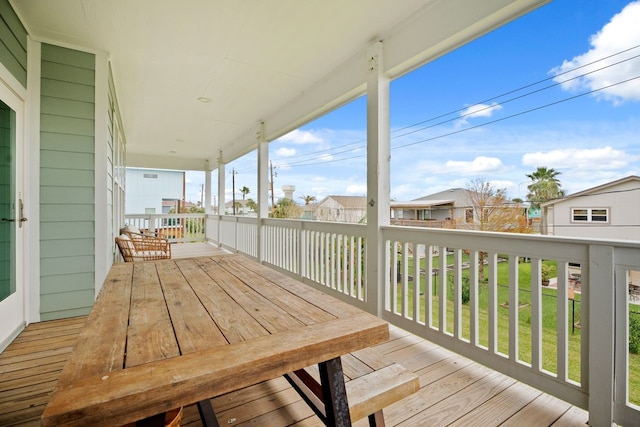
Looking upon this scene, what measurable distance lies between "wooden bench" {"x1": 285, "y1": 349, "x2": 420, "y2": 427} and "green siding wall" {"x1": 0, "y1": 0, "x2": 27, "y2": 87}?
3.11 metres

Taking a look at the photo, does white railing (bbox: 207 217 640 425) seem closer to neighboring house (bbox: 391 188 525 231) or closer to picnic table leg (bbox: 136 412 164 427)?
neighboring house (bbox: 391 188 525 231)

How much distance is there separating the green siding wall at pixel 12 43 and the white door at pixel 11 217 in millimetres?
205

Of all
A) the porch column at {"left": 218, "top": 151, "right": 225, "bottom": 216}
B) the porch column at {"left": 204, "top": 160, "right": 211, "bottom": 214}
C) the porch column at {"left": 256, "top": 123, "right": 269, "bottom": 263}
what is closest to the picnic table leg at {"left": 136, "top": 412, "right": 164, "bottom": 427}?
the porch column at {"left": 256, "top": 123, "right": 269, "bottom": 263}

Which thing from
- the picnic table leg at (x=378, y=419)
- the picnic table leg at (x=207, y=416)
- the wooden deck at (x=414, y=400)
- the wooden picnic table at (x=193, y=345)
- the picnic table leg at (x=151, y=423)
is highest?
the wooden picnic table at (x=193, y=345)

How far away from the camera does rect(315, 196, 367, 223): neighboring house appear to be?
323 centimetres

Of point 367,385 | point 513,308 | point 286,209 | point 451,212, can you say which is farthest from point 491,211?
point 286,209

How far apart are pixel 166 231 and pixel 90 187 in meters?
6.26

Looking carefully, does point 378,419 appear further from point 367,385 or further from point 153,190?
point 153,190

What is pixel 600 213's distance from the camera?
1598 millimetres

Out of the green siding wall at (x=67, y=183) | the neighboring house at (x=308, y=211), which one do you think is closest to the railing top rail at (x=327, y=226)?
the neighboring house at (x=308, y=211)

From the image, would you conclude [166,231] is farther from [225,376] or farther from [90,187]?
[225,376]

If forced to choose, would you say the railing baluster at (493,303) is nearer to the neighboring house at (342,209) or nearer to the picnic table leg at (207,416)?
the neighboring house at (342,209)

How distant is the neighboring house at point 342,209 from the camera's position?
3227 mm

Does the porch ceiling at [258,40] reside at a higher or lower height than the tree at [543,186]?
higher
